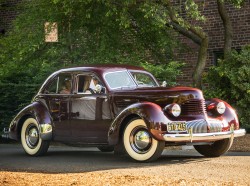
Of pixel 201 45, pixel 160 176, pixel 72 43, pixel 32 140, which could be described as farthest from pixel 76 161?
pixel 201 45

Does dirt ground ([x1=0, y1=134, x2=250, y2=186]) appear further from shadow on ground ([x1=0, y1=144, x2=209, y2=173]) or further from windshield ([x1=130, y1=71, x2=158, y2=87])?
windshield ([x1=130, y1=71, x2=158, y2=87])

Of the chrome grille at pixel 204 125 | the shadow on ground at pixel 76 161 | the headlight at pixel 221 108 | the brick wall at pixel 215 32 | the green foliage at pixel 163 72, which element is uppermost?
the brick wall at pixel 215 32

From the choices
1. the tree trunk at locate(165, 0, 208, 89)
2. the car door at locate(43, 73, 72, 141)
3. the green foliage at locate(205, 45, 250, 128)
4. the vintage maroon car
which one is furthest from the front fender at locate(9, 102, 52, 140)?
the tree trunk at locate(165, 0, 208, 89)

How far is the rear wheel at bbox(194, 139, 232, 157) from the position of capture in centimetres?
1127

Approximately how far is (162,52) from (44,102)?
5960 millimetres

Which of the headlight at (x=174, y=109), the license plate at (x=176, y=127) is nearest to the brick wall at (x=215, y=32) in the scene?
the headlight at (x=174, y=109)

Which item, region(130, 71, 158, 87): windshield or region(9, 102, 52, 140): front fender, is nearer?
region(130, 71, 158, 87): windshield

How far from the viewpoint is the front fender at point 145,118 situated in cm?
1011

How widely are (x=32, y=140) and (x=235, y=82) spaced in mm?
5290

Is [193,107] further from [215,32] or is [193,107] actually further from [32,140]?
[215,32]

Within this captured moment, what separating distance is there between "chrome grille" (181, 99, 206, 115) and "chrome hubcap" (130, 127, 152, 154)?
2.50 feet

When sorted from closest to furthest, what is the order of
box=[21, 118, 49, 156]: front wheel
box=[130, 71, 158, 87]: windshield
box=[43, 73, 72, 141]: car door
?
box=[130, 71, 158, 87]: windshield, box=[43, 73, 72, 141]: car door, box=[21, 118, 49, 156]: front wheel

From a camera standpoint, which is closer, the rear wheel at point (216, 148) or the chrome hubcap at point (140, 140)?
the chrome hubcap at point (140, 140)

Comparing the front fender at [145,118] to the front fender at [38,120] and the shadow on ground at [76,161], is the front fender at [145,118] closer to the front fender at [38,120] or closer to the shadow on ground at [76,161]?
the shadow on ground at [76,161]
